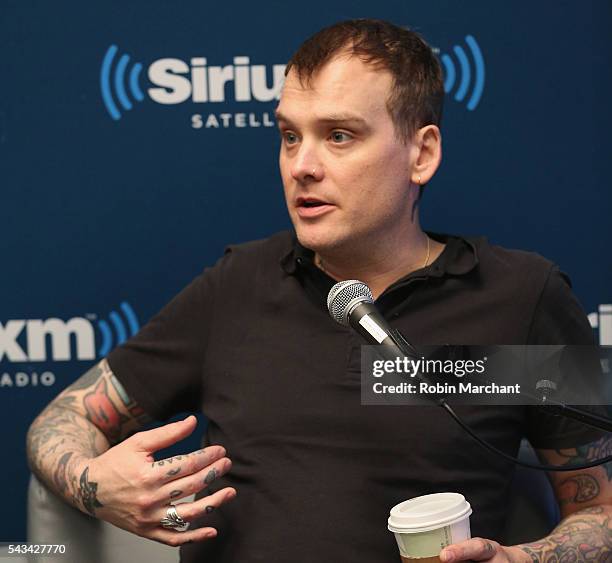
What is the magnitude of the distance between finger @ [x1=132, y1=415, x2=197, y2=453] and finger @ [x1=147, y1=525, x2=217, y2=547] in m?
0.13

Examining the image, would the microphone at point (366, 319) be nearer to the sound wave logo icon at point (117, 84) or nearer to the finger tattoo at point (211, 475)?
the finger tattoo at point (211, 475)

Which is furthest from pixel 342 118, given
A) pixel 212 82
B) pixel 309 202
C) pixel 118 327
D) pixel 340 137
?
pixel 118 327

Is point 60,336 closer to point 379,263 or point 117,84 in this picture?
point 117,84

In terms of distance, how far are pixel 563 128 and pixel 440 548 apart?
1221 mm

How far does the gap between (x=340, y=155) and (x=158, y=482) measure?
24.6 inches

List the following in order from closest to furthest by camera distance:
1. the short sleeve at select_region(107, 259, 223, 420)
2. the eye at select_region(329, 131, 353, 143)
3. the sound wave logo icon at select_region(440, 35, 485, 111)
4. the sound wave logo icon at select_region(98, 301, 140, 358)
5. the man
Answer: the man, the eye at select_region(329, 131, 353, 143), the short sleeve at select_region(107, 259, 223, 420), the sound wave logo icon at select_region(440, 35, 485, 111), the sound wave logo icon at select_region(98, 301, 140, 358)

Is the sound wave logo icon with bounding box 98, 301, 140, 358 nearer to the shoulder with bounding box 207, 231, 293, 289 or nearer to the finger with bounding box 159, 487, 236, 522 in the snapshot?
the shoulder with bounding box 207, 231, 293, 289

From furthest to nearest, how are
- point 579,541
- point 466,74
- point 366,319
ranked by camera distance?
point 466,74, point 579,541, point 366,319

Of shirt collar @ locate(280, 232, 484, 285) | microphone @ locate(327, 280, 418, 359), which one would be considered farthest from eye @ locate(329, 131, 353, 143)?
microphone @ locate(327, 280, 418, 359)

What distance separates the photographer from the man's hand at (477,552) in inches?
49.5

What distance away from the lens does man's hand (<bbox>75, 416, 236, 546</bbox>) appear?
1480 millimetres

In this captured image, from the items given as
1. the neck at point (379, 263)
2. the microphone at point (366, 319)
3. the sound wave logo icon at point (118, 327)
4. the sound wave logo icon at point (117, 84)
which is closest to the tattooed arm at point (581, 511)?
the neck at point (379, 263)

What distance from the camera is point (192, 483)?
1.48 metres

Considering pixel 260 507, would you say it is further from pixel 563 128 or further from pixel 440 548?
pixel 563 128
